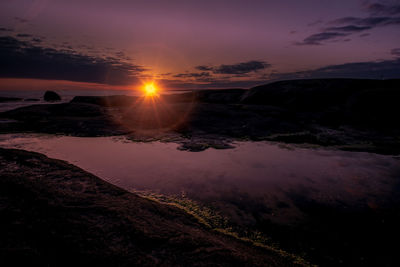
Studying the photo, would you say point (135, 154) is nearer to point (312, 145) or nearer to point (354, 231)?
point (354, 231)

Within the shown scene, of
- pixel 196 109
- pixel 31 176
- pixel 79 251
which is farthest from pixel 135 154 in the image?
pixel 196 109

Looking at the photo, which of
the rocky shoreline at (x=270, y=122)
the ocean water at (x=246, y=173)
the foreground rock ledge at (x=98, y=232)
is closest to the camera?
the foreground rock ledge at (x=98, y=232)

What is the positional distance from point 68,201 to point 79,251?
1220mm

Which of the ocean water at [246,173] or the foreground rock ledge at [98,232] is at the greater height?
the foreground rock ledge at [98,232]

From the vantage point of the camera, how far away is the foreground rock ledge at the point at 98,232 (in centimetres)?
215

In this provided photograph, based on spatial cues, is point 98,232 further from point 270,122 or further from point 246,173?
point 270,122

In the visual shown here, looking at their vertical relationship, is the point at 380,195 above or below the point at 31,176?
below

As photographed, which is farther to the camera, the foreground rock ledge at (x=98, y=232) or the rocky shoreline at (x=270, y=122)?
the rocky shoreline at (x=270, y=122)

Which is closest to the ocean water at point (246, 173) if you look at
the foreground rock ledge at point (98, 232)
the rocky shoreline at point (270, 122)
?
the foreground rock ledge at point (98, 232)

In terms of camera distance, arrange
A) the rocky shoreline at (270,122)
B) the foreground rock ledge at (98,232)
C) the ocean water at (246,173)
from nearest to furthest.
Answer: the foreground rock ledge at (98,232), the ocean water at (246,173), the rocky shoreline at (270,122)

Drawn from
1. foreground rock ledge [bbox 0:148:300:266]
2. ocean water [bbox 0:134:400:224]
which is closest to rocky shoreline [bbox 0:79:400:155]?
ocean water [bbox 0:134:400:224]

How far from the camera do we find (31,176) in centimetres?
382

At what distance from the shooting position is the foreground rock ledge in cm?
215

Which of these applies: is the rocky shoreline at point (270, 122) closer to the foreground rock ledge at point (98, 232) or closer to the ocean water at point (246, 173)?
the ocean water at point (246, 173)
